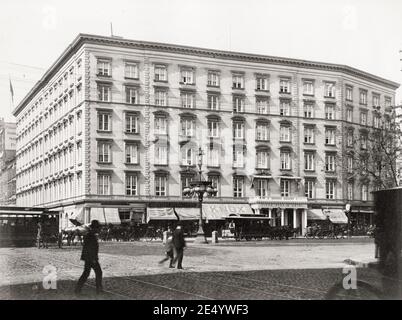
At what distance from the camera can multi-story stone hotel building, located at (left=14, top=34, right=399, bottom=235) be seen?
38.6 m

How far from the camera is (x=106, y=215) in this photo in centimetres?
4694

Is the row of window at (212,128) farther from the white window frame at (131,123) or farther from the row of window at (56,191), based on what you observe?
the row of window at (56,191)

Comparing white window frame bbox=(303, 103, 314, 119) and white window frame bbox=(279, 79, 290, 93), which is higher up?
white window frame bbox=(279, 79, 290, 93)

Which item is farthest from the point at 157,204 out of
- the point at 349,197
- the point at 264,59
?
the point at 349,197

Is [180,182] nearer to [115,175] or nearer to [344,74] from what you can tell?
[115,175]

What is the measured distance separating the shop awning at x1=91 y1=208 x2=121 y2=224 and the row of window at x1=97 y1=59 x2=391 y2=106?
10.9 m

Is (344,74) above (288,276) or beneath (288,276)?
above

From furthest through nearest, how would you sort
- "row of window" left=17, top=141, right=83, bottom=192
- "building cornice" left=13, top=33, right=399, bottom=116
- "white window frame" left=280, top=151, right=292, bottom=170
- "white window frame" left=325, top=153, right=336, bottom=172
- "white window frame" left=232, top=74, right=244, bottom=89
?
"row of window" left=17, top=141, right=83, bottom=192 → "white window frame" left=325, top=153, right=336, bottom=172 → "white window frame" left=280, top=151, right=292, bottom=170 → "white window frame" left=232, top=74, right=244, bottom=89 → "building cornice" left=13, top=33, right=399, bottom=116

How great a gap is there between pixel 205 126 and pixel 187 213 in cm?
982

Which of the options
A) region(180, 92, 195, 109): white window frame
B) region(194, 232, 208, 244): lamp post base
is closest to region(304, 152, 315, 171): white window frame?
region(180, 92, 195, 109): white window frame

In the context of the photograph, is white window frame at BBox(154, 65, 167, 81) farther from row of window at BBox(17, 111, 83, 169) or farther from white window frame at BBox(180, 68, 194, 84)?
row of window at BBox(17, 111, 83, 169)

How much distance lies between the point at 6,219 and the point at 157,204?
16431 millimetres

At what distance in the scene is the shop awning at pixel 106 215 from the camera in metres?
46.5

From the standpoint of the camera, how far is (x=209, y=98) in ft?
123
